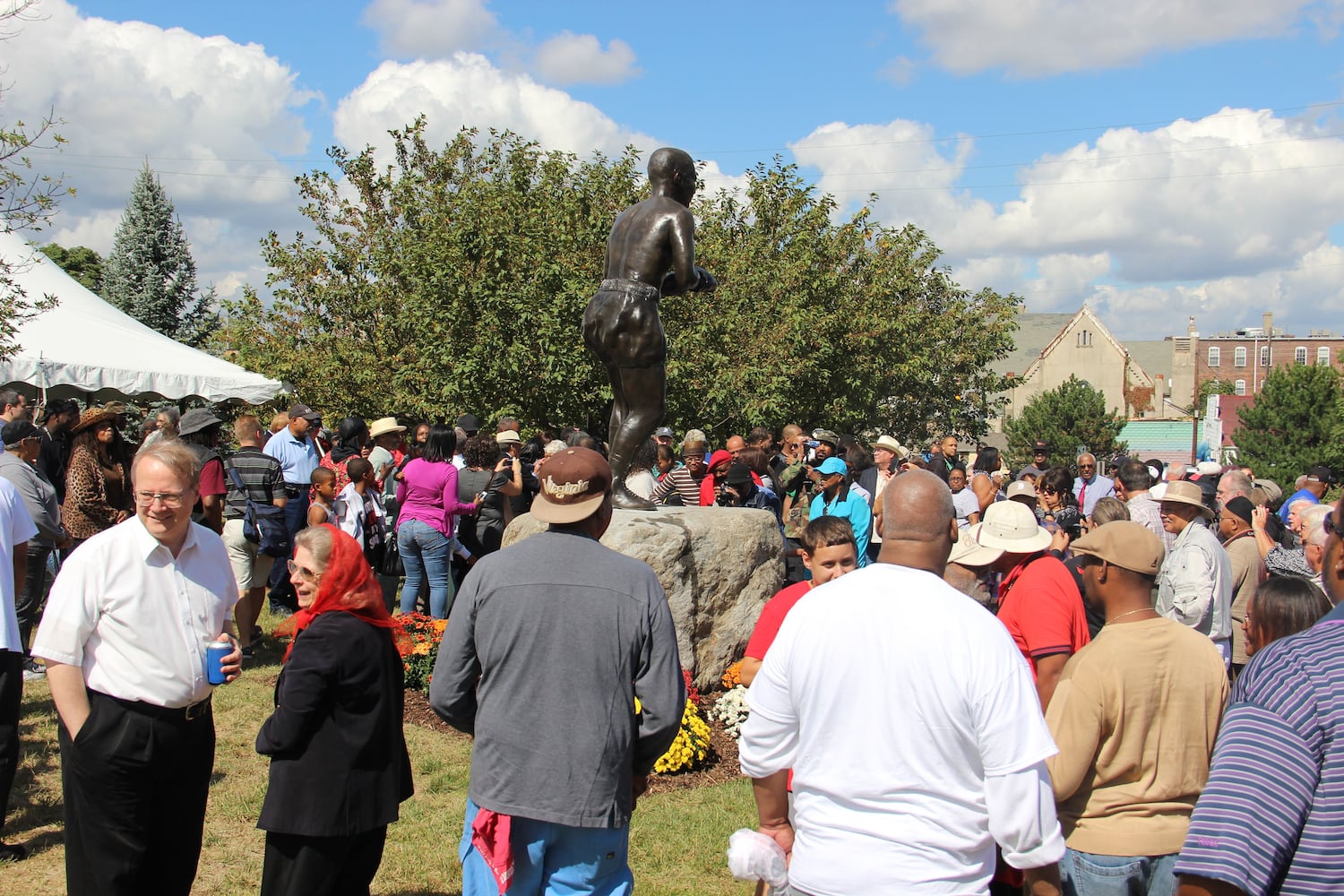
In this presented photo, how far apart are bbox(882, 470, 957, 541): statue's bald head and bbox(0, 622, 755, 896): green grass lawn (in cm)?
292

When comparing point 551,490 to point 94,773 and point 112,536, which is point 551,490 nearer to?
point 112,536

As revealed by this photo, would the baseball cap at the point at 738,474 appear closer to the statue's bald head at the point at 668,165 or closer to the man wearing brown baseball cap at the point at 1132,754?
the statue's bald head at the point at 668,165

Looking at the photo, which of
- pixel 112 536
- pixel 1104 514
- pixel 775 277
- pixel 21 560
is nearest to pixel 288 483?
pixel 21 560

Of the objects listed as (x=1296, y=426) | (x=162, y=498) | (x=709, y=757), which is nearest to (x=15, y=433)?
(x=162, y=498)

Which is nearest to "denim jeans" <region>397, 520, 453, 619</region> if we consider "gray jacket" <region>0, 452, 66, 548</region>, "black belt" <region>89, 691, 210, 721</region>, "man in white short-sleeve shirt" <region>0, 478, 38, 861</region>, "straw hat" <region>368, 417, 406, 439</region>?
"straw hat" <region>368, 417, 406, 439</region>

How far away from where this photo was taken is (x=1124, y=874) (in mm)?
3027

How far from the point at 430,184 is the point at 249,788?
16.0 m

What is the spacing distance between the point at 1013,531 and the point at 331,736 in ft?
9.36

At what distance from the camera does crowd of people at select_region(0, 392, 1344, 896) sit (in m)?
2.46

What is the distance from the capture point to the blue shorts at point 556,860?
3090 millimetres

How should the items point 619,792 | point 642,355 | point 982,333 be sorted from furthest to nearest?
point 982,333
point 642,355
point 619,792

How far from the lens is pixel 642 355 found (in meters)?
7.23

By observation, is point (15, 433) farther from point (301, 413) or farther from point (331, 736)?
point (331, 736)

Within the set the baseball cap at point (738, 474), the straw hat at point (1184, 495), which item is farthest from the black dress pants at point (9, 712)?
the straw hat at point (1184, 495)
